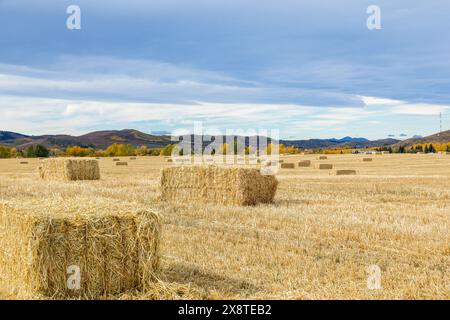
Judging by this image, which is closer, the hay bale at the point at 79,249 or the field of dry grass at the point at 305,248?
the hay bale at the point at 79,249

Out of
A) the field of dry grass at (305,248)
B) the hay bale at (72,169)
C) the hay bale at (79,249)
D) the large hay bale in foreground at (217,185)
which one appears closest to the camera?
the hay bale at (79,249)

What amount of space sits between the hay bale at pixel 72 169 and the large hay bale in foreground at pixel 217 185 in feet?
32.9

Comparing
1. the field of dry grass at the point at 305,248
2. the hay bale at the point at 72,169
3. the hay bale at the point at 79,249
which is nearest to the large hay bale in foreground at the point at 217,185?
the field of dry grass at the point at 305,248

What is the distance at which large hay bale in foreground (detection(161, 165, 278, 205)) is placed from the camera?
54.3 ft

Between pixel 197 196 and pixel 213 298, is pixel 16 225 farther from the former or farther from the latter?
pixel 197 196

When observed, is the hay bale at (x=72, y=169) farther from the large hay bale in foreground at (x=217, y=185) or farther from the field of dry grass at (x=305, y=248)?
the large hay bale in foreground at (x=217, y=185)

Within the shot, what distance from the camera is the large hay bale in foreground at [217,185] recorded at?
651 inches

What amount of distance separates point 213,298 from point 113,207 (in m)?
Answer: 1.71

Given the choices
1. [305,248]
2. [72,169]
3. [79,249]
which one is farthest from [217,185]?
[72,169]

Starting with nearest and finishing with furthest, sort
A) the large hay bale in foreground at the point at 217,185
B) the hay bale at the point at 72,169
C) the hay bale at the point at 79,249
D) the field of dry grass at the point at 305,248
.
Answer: the hay bale at the point at 79,249 → the field of dry grass at the point at 305,248 → the large hay bale in foreground at the point at 217,185 → the hay bale at the point at 72,169

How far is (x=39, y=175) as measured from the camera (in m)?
28.6

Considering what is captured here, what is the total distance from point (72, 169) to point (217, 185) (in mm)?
11747

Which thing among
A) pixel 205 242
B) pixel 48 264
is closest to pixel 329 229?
pixel 205 242
